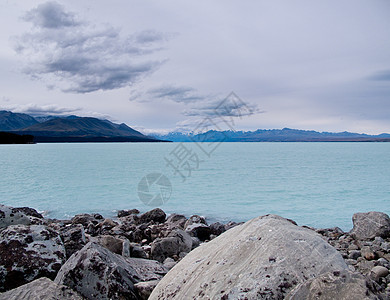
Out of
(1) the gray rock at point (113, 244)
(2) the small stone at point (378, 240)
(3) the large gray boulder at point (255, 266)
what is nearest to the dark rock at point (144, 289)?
(3) the large gray boulder at point (255, 266)

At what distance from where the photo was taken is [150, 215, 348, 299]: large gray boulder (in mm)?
3711

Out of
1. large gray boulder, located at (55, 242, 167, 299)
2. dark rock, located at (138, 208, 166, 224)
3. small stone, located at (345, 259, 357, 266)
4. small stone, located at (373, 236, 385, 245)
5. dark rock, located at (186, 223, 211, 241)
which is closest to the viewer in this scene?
large gray boulder, located at (55, 242, 167, 299)

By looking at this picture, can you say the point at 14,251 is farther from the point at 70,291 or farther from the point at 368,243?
the point at 368,243

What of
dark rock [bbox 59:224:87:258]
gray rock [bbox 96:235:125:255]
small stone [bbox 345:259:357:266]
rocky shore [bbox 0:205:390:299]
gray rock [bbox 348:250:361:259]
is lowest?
gray rock [bbox 348:250:361:259]

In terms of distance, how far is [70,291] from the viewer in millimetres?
4699

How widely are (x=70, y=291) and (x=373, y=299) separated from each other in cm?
385

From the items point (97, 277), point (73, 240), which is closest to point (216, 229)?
point (73, 240)

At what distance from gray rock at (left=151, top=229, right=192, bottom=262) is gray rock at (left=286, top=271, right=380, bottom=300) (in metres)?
5.70

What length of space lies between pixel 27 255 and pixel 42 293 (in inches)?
54.0

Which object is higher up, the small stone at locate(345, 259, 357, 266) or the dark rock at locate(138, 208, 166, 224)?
the small stone at locate(345, 259, 357, 266)

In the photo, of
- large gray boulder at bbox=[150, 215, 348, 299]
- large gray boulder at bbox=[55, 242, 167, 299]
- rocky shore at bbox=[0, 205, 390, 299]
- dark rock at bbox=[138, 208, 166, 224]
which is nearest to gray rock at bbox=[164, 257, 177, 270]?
rocky shore at bbox=[0, 205, 390, 299]

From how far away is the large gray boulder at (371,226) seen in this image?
40.3 ft

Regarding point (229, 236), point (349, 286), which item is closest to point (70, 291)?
point (229, 236)

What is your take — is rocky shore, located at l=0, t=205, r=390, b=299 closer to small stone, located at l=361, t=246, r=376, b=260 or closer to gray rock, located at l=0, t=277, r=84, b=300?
gray rock, located at l=0, t=277, r=84, b=300
